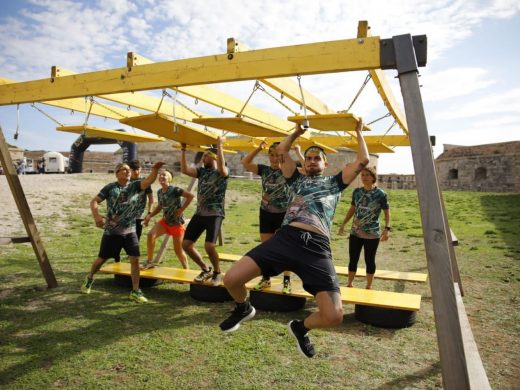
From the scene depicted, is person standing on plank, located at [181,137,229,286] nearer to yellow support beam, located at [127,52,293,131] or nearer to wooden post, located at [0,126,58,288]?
yellow support beam, located at [127,52,293,131]

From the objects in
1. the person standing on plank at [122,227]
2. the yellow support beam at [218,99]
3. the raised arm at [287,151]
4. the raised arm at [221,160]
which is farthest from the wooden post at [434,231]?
the person standing on plank at [122,227]

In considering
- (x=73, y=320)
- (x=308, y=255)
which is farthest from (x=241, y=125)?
(x=73, y=320)

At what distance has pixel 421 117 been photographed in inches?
116

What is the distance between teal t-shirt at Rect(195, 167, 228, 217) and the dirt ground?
728cm

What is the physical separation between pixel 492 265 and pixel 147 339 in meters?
7.83

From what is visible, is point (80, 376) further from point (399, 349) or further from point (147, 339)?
point (399, 349)

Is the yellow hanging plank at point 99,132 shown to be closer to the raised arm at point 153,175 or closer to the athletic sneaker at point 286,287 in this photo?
the raised arm at point 153,175

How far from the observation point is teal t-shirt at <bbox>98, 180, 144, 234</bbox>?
19.3 feet

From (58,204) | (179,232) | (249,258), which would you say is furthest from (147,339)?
(58,204)

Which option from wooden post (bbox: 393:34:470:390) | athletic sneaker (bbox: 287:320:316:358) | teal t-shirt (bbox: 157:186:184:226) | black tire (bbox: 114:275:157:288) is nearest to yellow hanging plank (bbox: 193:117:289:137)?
wooden post (bbox: 393:34:470:390)

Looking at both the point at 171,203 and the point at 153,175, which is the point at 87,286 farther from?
the point at 153,175

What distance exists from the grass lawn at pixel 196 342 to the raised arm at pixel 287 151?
1979mm

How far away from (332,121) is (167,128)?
223 cm

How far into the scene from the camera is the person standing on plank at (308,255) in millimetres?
3279
